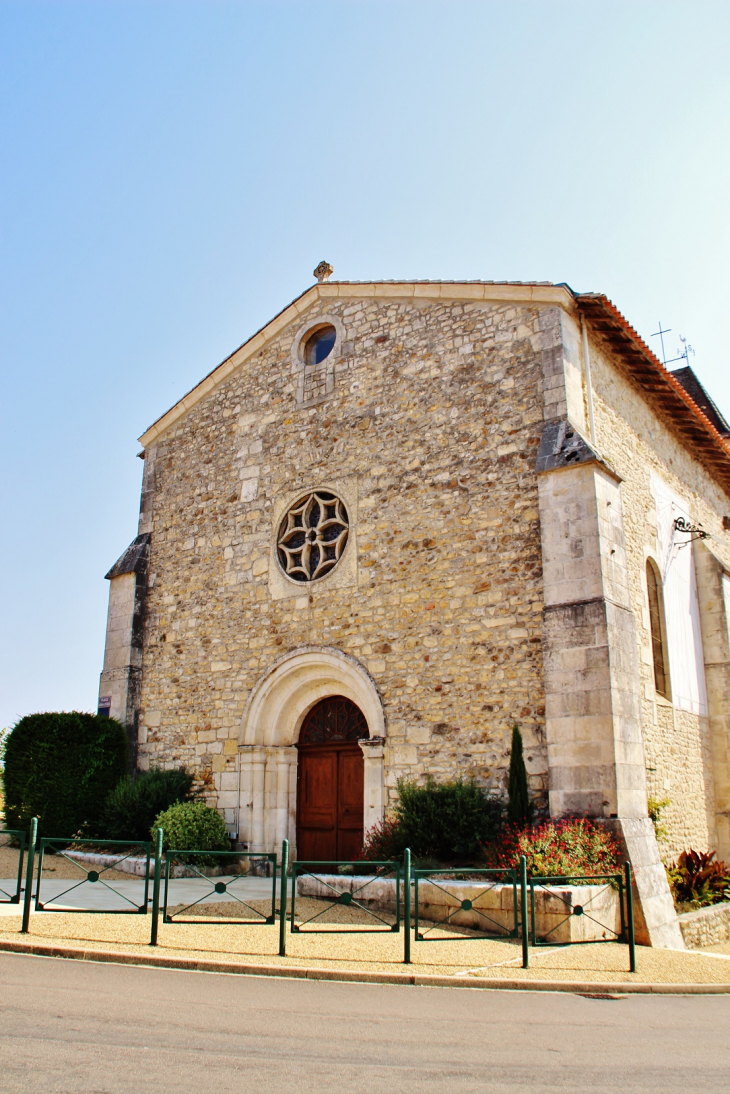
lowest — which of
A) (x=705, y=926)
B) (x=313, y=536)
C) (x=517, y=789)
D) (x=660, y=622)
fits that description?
(x=705, y=926)

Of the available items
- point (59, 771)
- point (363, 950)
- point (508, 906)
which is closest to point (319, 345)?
point (59, 771)

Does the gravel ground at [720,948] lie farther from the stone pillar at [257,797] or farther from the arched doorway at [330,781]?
the stone pillar at [257,797]

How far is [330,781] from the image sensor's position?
38.8 feet

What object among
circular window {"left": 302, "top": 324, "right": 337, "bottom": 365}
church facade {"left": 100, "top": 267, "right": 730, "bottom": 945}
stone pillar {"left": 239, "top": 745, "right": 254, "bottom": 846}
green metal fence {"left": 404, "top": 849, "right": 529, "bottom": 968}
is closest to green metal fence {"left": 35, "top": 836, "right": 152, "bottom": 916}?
stone pillar {"left": 239, "top": 745, "right": 254, "bottom": 846}

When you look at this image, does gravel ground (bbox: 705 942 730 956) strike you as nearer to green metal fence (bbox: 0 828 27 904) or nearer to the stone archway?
the stone archway

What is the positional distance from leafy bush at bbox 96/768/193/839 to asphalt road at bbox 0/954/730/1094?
5956 mm

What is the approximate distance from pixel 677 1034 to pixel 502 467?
6.96m

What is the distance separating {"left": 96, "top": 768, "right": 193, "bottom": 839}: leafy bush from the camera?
38.6 ft

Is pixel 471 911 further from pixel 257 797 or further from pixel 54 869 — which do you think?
pixel 54 869

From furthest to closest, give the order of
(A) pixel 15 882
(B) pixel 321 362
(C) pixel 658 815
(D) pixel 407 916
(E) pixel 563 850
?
1. (B) pixel 321 362
2. (C) pixel 658 815
3. (A) pixel 15 882
4. (E) pixel 563 850
5. (D) pixel 407 916

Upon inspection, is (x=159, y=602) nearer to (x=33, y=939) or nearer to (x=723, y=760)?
(x=33, y=939)

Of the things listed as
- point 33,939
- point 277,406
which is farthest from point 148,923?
point 277,406

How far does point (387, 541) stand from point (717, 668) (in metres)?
6.10

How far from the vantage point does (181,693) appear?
13.1m
